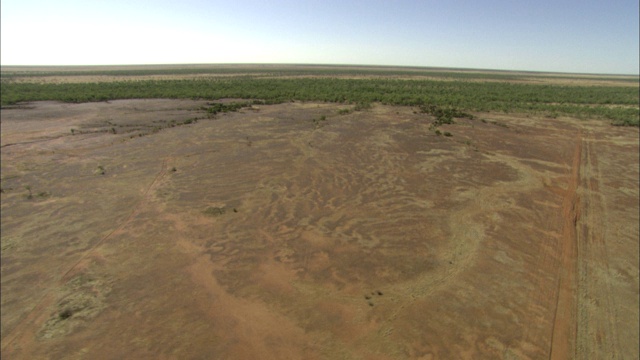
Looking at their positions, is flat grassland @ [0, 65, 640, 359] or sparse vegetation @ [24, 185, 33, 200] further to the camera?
sparse vegetation @ [24, 185, 33, 200]

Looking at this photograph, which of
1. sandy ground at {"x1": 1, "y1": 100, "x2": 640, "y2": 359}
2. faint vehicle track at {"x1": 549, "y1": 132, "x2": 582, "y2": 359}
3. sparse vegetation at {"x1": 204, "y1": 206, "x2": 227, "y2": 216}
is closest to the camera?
faint vehicle track at {"x1": 549, "y1": 132, "x2": 582, "y2": 359}

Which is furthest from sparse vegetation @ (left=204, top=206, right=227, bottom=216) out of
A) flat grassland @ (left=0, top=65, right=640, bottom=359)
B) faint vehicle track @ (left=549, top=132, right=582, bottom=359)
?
faint vehicle track @ (left=549, top=132, right=582, bottom=359)

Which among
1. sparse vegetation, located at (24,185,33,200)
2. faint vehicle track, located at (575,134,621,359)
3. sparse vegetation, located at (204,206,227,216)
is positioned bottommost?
faint vehicle track, located at (575,134,621,359)

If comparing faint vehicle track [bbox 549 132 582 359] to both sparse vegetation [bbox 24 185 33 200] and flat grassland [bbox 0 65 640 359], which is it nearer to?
flat grassland [bbox 0 65 640 359]

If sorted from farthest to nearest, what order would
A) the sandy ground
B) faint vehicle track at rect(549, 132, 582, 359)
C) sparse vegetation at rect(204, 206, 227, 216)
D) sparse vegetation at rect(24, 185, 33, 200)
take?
sparse vegetation at rect(24, 185, 33, 200), sparse vegetation at rect(204, 206, 227, 216), the sandy ground, faint vehicle track at rect(549, 132, 582, 359)

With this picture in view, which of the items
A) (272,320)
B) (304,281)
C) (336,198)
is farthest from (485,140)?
(272,320)

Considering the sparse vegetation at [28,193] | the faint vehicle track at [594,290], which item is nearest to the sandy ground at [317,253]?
the faint vehicle track at [594,290]

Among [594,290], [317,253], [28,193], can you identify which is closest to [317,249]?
[317,253]
